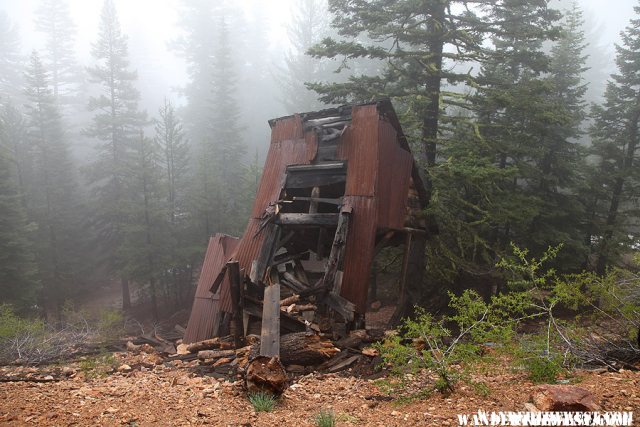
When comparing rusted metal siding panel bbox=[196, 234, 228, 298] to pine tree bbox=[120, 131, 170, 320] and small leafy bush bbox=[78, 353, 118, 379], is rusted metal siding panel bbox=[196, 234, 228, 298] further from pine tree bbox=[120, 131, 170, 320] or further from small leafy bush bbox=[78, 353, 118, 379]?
pine tree bbox=[120, 131, 170, 320]

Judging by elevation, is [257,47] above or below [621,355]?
above

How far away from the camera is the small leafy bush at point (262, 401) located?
4895 mm

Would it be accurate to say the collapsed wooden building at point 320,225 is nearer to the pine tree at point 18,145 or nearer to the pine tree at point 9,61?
the pine tree at point 18,145

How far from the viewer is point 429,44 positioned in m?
12.7

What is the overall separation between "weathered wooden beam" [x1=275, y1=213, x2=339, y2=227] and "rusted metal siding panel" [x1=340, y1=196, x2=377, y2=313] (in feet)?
1.88

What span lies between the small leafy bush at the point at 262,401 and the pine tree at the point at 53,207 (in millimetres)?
24488

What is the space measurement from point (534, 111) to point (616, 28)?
11679 centimetres

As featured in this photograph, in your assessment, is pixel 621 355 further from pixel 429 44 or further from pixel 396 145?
pixel 429 44

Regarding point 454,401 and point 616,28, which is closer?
point 454,401

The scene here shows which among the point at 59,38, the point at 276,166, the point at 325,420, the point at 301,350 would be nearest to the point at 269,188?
the point at 276,166

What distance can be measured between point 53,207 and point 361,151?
85.2 feet

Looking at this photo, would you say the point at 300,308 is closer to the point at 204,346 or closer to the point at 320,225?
the point at 320,225

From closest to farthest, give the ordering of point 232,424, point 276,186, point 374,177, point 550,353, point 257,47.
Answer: point 232,424, point 550,353, point 374,177, point 276,186, point 257,47

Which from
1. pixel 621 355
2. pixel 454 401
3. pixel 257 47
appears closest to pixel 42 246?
pixel 454 401
